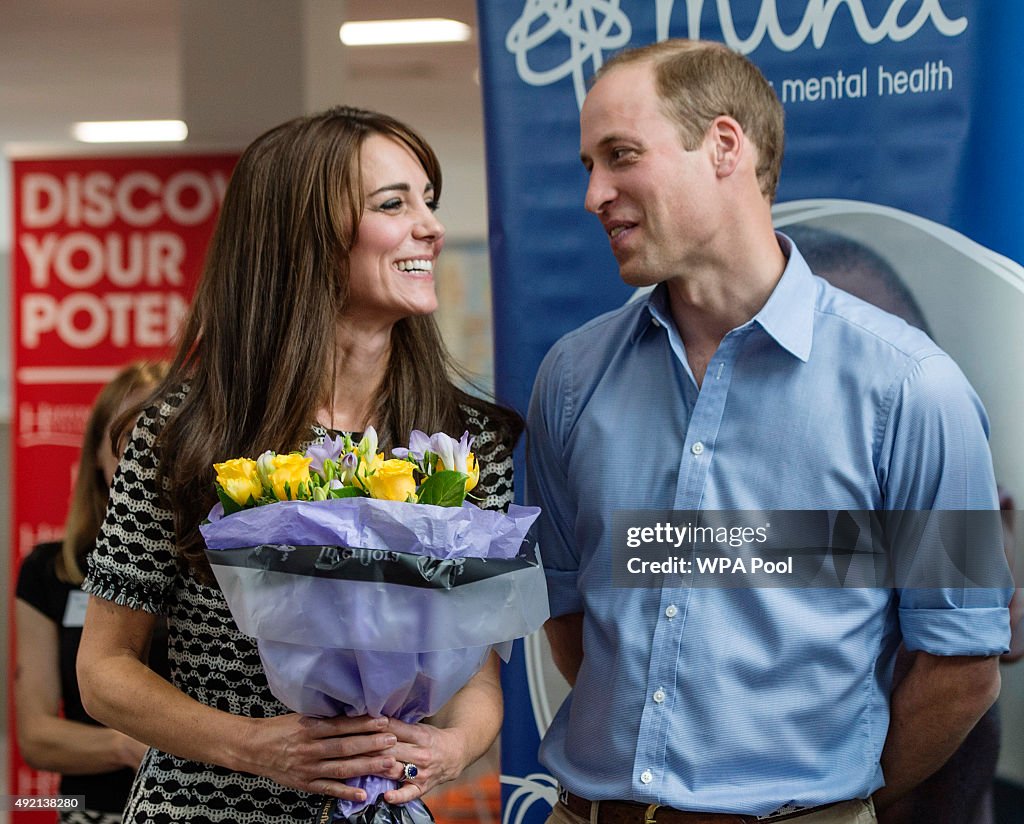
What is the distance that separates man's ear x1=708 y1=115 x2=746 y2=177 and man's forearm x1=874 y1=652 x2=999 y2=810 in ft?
2.50

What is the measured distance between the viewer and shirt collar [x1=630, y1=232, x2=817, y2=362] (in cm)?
176

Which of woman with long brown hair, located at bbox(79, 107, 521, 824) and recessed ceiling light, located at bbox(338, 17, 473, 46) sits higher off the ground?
recessed ceiling light, located at bbox(338, 17, 473, 46)

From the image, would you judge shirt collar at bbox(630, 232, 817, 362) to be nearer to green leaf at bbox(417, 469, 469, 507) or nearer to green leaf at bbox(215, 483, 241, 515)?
green leaf at bbox(417, 469, 469, 507)

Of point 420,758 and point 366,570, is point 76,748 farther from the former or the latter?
point 366,570

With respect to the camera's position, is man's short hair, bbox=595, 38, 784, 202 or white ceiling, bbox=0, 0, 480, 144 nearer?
man's short hair, bbox=595, 38, 784, 202

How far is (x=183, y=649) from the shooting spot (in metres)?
1.78

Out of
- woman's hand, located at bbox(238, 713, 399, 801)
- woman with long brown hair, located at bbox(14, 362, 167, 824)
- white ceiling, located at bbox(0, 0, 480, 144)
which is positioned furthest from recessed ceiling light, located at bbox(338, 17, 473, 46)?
woman's hand, located at bbox(238, 713, 399, 801)

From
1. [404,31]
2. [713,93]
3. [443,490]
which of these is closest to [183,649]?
[443,490]

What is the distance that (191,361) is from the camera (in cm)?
188

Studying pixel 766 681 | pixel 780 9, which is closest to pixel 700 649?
pixel 766 681

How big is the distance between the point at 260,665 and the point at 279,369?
1.39ft

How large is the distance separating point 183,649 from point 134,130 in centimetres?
608

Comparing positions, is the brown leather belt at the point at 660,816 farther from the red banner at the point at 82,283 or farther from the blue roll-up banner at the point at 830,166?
the red banner at the point at 82,283

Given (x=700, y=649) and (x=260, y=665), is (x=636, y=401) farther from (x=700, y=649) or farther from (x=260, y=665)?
(x=260, y=665)
